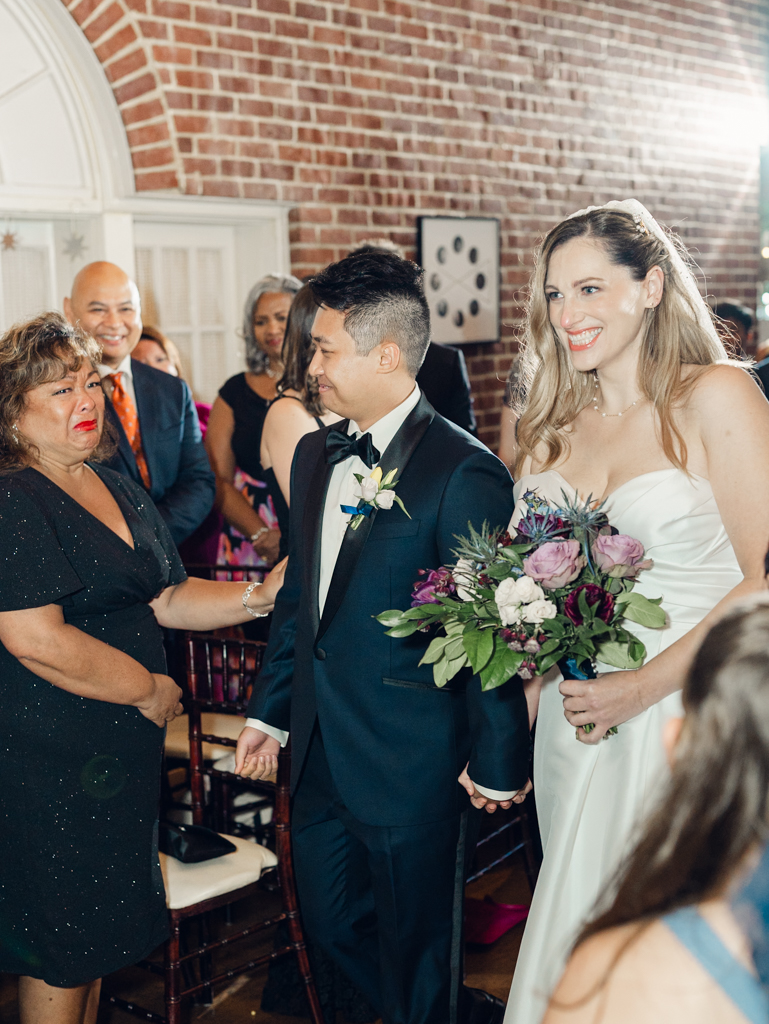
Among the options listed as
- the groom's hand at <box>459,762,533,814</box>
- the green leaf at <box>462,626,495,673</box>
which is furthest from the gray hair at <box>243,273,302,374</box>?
the green leaf at <box>462,626,495,673</box>

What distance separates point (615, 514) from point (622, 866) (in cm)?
115

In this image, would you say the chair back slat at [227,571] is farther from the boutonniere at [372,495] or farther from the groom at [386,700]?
the boutonniere at [372,495]

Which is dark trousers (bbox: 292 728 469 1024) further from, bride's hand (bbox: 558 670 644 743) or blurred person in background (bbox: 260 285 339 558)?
blurred person in background (bbox: 260 285 339 558)

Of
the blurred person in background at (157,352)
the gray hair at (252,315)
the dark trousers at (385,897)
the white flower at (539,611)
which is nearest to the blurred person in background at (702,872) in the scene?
the white flower at (539,611)

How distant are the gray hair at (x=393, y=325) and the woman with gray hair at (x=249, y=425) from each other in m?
1.85

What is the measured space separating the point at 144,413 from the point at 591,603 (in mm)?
2118

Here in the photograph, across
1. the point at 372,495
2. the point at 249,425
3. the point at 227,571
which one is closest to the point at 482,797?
the point at 372,495

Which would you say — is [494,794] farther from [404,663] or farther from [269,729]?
[269,729]

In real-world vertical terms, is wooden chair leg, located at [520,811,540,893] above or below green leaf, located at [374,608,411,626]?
below

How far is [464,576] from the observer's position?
5.98 feet

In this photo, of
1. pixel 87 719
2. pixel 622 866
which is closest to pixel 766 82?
pixel 87 719

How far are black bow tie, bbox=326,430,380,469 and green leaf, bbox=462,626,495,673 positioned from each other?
0.54 meters

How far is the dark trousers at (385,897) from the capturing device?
2.15m

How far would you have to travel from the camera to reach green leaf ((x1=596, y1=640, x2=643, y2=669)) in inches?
72.1
